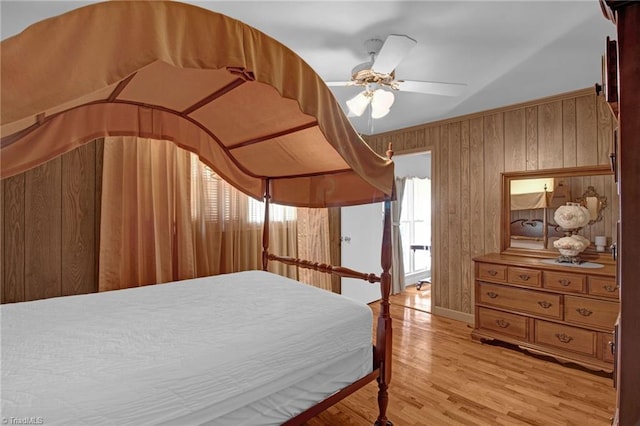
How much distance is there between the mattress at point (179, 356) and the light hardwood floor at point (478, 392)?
59 centimetres

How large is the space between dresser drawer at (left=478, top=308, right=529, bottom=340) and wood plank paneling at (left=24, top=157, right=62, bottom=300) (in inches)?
150

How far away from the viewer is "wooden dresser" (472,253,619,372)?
2.61 m

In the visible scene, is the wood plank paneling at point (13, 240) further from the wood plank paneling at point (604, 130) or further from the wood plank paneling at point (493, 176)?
the wood plank paneling at point (604, 130)

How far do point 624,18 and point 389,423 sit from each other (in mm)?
2151

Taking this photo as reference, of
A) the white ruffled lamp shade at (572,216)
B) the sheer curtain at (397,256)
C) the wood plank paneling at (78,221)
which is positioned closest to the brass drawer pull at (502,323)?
the white ruffled lamp shade at (572,216)

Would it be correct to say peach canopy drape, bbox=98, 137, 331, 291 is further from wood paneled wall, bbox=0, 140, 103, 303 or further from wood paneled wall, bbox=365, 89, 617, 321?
wood paneled wall, bbox=365, 89, 617, 321

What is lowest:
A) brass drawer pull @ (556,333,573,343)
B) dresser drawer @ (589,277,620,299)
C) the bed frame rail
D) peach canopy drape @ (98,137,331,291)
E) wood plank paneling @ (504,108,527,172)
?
brass drawer pull @ (556,333,573,343)

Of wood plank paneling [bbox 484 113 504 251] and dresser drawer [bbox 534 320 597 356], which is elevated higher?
wood plank paneling [bbox 484 113 504 251]

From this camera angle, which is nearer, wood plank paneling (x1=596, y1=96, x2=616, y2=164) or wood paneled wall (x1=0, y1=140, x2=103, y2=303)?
wood paneled wall (x1=0, y1=140, x2=103, y2=303)

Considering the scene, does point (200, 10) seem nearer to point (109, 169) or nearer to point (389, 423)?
point (109, 169)

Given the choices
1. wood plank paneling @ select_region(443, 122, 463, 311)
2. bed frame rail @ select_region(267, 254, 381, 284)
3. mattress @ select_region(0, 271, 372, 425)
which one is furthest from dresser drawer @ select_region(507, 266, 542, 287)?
mattress @ select_region(0, 271, 372, 425)

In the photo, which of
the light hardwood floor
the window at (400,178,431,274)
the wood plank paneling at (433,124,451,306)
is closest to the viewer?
the light hardwood floor

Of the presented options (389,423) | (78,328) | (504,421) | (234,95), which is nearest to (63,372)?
(78,328)

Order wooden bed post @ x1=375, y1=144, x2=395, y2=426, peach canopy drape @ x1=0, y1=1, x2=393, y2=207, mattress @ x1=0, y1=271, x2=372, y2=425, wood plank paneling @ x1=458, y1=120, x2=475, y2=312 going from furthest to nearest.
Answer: wood plank paneling @ x1=458, y1=120, x2=475, y2=312 < wooden bed post @ x1=375, y1=144, x2=395, y2=426 < mattress @ x1=0, y1=271, x2=372, y2=425 < peach canopy drape @ x1=0, y1=1, x2=393, y2=207
